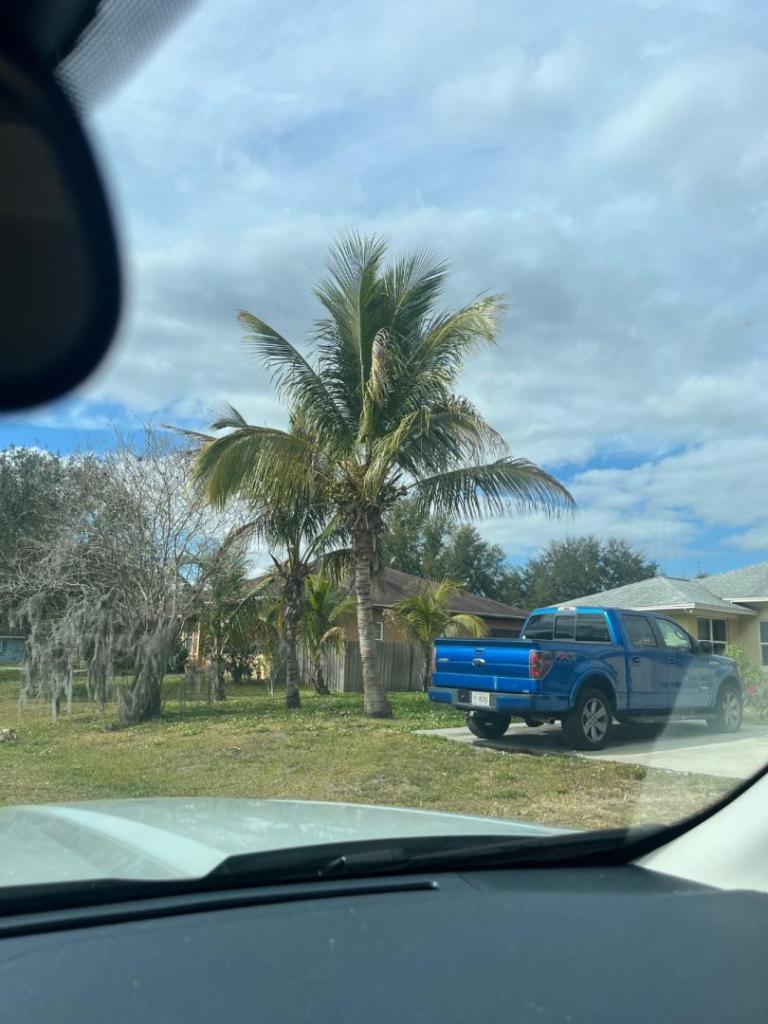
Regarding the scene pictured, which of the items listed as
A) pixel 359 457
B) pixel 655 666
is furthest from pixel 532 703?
pixel 359 457

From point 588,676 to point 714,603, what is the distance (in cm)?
1341

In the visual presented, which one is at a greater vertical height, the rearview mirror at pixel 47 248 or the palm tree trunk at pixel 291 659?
the rearview mirror at pixel 47 248

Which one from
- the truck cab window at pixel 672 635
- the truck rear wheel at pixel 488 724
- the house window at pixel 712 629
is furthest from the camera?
the house window at pixel 712 629

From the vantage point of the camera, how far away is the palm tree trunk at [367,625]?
15359 millimetres

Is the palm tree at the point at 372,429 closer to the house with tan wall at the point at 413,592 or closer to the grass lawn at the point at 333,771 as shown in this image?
the grass lawn at the point at 333,771

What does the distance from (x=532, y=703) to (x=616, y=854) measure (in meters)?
8.05

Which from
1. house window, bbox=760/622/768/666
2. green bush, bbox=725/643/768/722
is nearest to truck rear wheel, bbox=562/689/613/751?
green bush, bbox=725/643/768/722

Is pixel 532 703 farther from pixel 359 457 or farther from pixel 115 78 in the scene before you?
pixel 115 78

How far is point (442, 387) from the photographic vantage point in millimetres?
15164

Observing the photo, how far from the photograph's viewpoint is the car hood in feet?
9.01

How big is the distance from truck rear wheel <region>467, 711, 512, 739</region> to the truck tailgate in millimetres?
667

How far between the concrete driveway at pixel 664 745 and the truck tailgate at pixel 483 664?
81 centimetres

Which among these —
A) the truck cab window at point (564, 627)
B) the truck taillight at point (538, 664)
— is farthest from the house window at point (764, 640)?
the truck taillight at point (538, 664)

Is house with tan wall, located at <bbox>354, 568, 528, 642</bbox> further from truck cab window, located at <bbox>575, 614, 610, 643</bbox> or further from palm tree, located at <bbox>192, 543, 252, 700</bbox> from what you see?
truck cab window, located at <bbox>575, 614, 610, 643</bbox>
